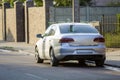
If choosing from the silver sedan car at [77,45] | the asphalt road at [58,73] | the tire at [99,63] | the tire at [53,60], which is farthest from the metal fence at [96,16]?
the asphalt road at [58,73]

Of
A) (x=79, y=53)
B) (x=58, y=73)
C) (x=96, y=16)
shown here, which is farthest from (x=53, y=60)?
(x=96, y=16)

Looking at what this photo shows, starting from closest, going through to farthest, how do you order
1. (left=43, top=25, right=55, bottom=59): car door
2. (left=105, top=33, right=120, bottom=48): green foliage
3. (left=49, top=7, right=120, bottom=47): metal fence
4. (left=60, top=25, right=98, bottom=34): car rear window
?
(left=60, top=25, right=98, bottom=34): car rear window
(left=43, top=25, right=55, bottom=59): car door
(left=105, top=33, right=120, bottom=48): green foliage
(left=49, top=7, right=120, bottom=47): metal fence

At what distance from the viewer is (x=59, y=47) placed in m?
17.9

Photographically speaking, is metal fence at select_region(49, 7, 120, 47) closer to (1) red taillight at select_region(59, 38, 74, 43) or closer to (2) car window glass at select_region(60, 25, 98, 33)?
(2) car window glass at select_region(60, 25, 98, 33)

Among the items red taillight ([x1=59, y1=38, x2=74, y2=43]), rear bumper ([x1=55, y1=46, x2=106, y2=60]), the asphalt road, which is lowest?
the asphalt road

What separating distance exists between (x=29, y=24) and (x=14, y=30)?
3685 mm

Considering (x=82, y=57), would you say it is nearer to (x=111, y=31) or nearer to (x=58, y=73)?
(x=58, y=73)

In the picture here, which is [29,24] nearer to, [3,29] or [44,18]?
[44,18]

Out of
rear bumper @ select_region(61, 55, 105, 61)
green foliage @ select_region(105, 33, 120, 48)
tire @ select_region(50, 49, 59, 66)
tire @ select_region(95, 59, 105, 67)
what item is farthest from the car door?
green foliage @ select_region(105, 33, 120, 48)

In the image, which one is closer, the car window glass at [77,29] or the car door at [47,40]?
the car window glass at [77,29]

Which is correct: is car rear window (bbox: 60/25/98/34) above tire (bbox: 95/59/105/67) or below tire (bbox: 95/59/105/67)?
above

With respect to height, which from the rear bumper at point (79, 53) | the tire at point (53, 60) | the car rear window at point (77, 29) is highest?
the car rear window at point (77, 29)

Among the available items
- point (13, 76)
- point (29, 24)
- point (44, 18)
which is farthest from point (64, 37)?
point (29, 24)

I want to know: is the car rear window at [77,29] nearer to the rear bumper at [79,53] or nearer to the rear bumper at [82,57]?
the rear bumper at [79,53]
